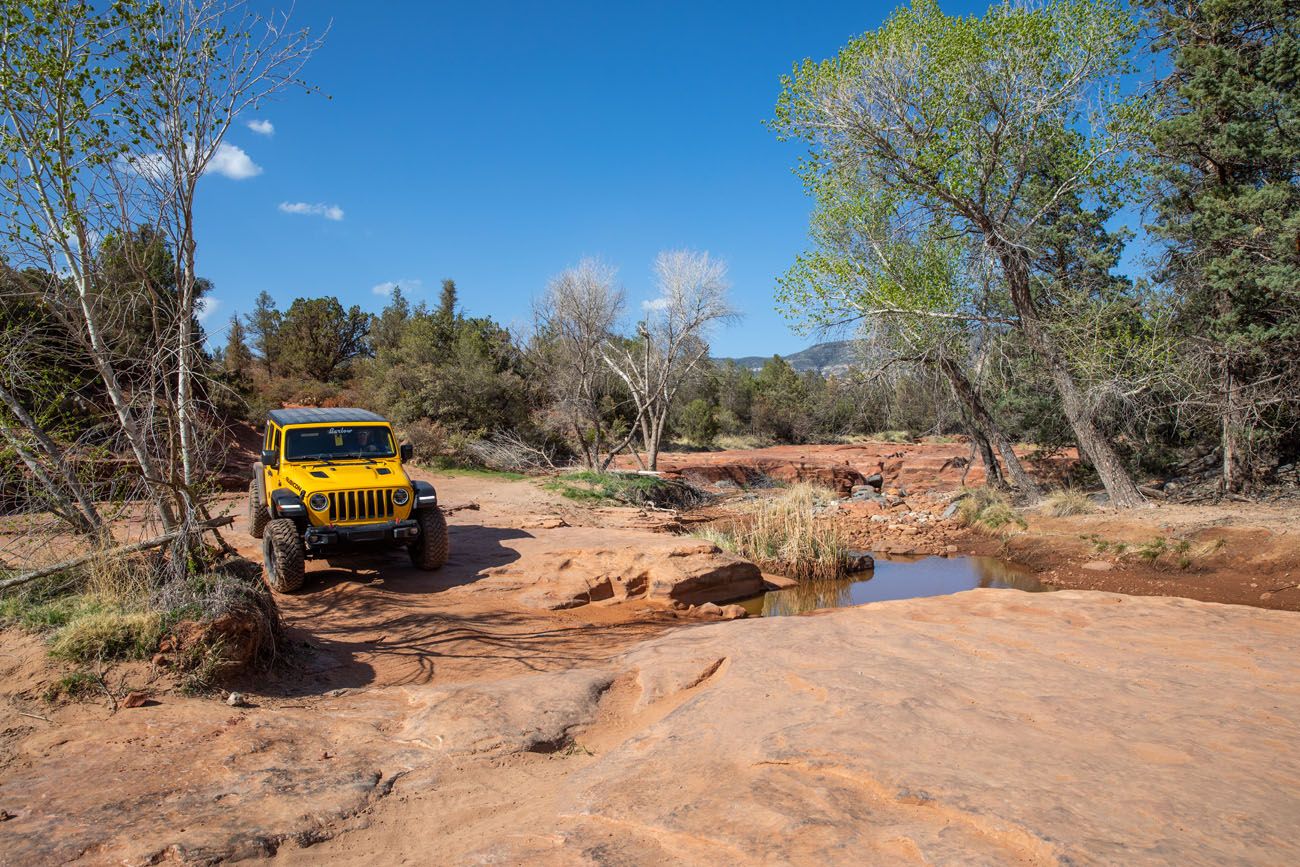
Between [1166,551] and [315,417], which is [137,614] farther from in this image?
[1166,551]

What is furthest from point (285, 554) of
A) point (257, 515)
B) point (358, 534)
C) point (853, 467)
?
point (853, 467)

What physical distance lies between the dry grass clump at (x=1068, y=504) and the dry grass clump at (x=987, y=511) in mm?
710

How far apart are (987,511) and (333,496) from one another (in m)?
15.6

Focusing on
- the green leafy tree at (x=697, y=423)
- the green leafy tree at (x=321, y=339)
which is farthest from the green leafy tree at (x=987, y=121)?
the green leafy tree at (x=321, y=339)

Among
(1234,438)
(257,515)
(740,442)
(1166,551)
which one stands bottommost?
(1166,551)

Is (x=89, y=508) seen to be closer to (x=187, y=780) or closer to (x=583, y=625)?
(x=187, y=780)

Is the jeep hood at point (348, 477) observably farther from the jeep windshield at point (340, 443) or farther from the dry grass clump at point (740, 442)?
the dry grass clump at point (740, 442)

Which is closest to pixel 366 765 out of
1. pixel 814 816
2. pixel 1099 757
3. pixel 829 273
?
pixel 814 816

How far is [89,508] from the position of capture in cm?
746

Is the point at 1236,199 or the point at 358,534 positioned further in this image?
the point at 1236,199

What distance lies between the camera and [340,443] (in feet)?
34.3

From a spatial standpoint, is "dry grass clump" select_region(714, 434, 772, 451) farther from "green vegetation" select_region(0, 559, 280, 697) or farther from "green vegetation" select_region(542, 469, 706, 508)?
"green vegetation" select_region(0, 559, 280, 697)

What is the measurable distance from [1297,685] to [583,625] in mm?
7196

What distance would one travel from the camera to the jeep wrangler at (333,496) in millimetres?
9266
